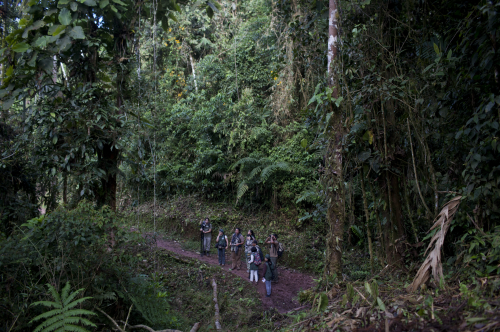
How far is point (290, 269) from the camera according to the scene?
35.4 ft

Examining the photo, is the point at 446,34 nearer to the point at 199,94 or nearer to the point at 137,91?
the point at 137,91

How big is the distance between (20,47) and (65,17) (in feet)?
2.68

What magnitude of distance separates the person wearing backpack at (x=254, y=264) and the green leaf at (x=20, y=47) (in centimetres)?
764

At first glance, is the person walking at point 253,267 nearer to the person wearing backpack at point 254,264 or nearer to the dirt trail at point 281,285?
the person wearing backpack at point 254,264

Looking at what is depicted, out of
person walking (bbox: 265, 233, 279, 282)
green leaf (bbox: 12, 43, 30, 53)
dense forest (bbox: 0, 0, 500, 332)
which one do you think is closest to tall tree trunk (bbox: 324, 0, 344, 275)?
dense forest (bbox: 0, 0, 500, 332)

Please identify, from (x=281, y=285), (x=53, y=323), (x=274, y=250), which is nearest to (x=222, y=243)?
(x=274, y=250)

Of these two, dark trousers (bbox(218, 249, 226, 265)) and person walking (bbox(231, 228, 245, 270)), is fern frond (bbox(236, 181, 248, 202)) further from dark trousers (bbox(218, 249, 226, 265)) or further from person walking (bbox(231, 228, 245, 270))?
dark trousers (bbox(218, 249, 226, 265))

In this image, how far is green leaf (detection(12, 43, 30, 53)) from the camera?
4.61m

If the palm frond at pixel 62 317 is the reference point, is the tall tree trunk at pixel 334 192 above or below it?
above

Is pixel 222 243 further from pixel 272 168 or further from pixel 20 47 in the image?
pixel 20 47

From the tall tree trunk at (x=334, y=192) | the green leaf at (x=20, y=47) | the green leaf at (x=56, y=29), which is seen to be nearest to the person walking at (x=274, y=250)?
the tall tree trunk at (x=334, y=192)

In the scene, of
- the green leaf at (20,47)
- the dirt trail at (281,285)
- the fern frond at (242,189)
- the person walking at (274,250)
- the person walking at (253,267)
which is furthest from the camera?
the fern frond at (242,189)

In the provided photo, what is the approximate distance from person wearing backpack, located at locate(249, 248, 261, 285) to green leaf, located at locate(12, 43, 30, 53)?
7.64 metres

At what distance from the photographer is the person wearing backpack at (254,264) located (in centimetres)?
962
